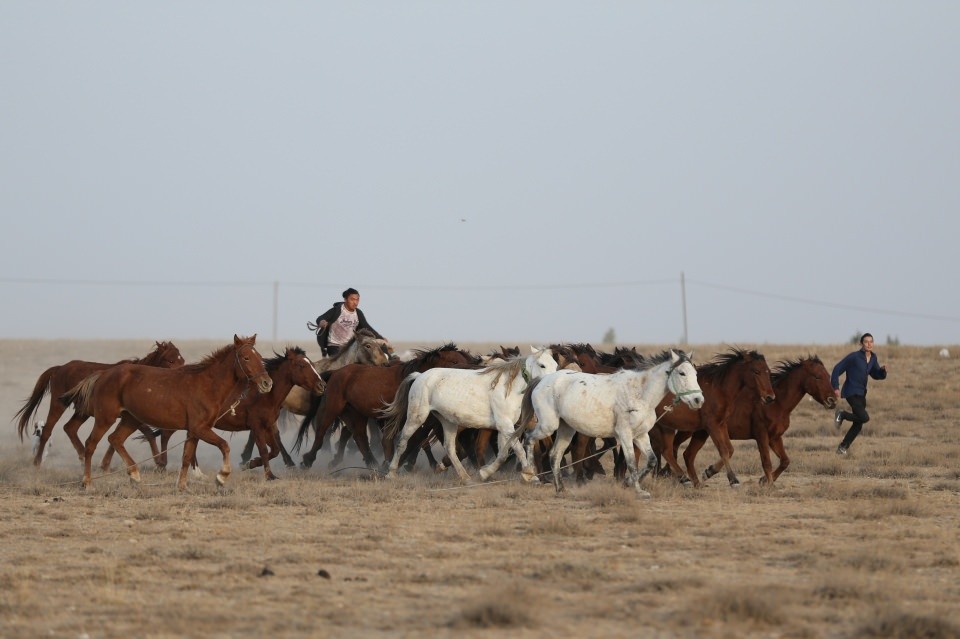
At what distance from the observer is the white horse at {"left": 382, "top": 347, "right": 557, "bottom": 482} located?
15.4 metres

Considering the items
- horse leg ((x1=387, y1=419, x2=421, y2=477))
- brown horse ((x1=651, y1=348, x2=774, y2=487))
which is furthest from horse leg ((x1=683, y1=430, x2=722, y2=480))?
horse leg ((x1=387, y1=419, x2=421, y2=477))

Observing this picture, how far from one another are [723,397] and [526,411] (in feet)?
7.30

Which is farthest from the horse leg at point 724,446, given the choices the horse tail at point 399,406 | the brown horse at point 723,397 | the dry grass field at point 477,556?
the horse tail at point 399,406

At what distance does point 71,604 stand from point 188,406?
6.62 metres

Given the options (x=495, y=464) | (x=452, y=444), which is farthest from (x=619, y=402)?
(x=452, y=444)

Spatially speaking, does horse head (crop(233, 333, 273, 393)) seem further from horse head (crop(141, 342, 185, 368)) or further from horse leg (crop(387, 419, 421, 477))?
horse head (crop(141, 342, 185, 368))

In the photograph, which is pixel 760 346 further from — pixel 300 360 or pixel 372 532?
pixel 372 532

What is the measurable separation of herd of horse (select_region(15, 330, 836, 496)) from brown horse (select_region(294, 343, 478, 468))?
0.06 ft

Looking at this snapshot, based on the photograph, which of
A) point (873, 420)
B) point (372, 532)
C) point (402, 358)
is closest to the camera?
point (372, 532)

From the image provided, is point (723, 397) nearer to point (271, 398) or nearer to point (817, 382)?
point (817, 382)

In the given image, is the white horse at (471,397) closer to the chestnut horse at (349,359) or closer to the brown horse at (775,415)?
the brown horse at (775,415)


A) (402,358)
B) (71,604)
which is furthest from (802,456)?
(71,604)

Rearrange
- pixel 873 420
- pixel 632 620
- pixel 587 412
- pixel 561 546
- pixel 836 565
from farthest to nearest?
pixel 873 420 → pixel 587 412 → pixel 561 546 → pixel 836 565 → pixel 632 620

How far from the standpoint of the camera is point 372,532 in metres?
11.2
